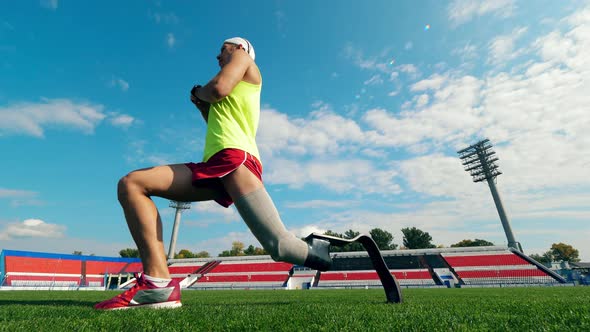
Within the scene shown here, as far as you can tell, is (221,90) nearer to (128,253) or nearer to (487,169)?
(487,169)

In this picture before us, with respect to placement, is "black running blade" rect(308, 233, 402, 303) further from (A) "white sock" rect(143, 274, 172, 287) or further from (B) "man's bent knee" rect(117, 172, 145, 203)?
(B) "man's bent knee" rect(117, 172, 145, 203)

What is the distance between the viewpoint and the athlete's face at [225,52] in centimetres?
270

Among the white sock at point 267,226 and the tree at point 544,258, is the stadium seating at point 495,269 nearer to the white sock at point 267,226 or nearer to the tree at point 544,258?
the white sock at point 267,226

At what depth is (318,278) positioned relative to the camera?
39531 millimetres

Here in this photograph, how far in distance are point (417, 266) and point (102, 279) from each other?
44.2 m

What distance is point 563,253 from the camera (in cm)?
7456

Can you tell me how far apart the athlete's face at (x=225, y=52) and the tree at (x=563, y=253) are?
317ft

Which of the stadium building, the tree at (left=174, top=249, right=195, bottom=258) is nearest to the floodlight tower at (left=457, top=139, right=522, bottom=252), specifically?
the stadium building

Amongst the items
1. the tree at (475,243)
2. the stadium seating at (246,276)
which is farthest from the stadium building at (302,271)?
the tree at (475,243)

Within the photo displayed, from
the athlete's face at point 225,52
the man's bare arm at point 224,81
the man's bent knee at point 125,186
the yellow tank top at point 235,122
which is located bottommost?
the man's bent knee at point 125,186

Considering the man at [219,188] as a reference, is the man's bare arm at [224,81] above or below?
above

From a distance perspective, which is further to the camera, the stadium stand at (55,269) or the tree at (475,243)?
the tree at (475,243)

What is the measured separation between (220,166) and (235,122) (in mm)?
415

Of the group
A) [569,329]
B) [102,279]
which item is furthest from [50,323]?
[102,279]
